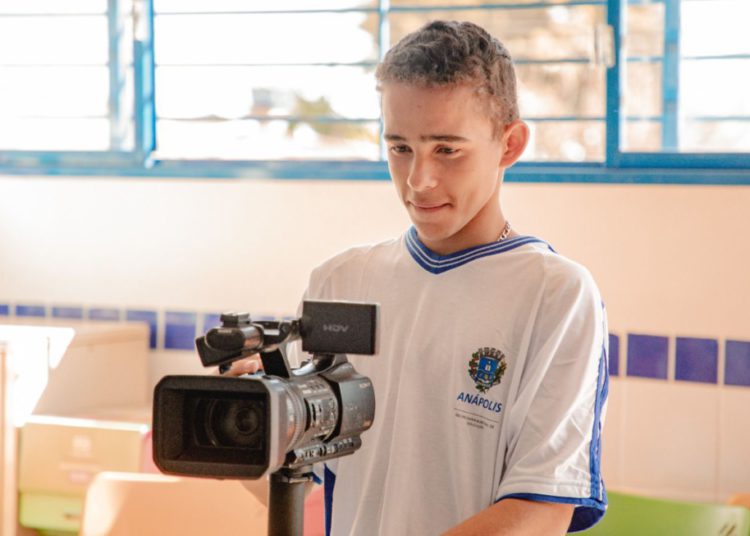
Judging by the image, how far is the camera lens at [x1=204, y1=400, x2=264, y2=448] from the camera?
0.95 meters

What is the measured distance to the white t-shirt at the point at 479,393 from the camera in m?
1.20

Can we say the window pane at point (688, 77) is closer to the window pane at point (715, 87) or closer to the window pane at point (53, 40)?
the window pane at point (715, 87)

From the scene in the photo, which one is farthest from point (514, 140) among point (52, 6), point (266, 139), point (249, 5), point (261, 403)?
point (52, 6)

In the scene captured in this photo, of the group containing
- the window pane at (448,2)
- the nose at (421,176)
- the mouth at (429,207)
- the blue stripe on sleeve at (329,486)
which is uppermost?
the window pane at (448,2)

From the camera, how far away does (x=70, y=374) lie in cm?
312

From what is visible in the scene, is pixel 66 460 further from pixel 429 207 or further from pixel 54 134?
pixel 429 207

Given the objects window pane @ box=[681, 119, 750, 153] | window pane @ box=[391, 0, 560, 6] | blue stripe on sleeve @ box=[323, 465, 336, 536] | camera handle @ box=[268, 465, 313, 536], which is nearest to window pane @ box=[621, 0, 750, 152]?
window pane @ box=[681, 119, 750, 153]

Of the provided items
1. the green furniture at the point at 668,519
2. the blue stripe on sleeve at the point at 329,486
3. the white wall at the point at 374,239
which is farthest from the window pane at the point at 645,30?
the blue stripe on sleeve at the point at 329,486

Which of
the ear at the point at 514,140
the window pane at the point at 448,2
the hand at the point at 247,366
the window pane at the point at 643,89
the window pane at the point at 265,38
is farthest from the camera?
the window pane at the point at 265,38

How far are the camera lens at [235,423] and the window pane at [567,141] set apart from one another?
2.07 meters

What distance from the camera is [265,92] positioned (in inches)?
131

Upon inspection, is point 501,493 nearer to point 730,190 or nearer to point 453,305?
point 453,305

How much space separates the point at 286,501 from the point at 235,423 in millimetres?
87

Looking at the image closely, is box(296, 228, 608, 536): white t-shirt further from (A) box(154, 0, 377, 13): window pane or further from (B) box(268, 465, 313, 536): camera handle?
(A) box(154, 0, 377, 13): window pane
